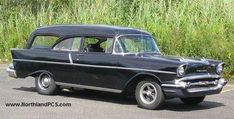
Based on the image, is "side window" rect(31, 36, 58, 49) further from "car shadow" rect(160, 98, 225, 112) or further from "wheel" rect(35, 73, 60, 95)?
"car shadow" rect(160, 98, 225, 112)

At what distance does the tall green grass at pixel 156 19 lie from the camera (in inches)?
672

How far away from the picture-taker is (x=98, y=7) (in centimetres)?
2178

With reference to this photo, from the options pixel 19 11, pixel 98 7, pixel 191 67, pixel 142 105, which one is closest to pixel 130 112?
pixel 142 105

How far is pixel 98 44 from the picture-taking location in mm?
11570

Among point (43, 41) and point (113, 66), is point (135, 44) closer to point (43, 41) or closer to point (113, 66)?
point (113, 66)

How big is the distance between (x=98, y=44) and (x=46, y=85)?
1658 millimetres

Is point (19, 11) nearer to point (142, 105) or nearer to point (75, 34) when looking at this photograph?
point (75, 34)

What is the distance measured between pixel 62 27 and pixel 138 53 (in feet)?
7.27

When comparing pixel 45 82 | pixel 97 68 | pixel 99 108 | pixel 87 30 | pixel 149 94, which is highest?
pixel 87 30

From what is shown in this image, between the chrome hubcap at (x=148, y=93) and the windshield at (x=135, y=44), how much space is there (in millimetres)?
953

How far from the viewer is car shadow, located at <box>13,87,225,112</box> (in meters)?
11.0

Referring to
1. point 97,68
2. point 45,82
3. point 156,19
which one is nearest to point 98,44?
point 97,68

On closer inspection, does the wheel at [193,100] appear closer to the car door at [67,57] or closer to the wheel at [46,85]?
the car door at [67,57]

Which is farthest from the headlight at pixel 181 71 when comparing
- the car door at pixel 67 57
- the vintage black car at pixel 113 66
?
the car door at pixel 67 57
